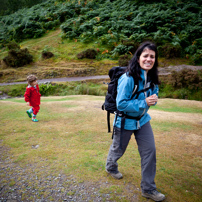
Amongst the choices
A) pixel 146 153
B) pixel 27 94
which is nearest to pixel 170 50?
pixel 27 94

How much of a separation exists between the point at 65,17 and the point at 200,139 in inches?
1235

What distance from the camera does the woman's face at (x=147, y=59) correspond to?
2.28 m

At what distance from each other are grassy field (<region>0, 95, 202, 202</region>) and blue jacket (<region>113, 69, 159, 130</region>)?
112 centimetres

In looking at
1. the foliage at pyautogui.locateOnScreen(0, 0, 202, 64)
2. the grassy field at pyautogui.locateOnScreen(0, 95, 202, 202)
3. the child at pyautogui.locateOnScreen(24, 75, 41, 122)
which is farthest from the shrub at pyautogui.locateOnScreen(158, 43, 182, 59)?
→ the child at pyautogui.locateOnScreen(24, 75, 41, 122)

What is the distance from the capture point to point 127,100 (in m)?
2.23

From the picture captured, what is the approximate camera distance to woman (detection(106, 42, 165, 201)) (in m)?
2.21

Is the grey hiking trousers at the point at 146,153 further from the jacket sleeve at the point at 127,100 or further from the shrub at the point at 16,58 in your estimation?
the shrub at the point at 16,58

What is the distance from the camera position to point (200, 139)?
442cm

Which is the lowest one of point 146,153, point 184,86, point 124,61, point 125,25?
point 184,86

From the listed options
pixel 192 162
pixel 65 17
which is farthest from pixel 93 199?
pixel 65 17

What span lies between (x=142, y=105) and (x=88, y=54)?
18317 mm

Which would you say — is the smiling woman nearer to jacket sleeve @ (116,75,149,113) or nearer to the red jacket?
jacket sleeve @ (116,75,149,113)

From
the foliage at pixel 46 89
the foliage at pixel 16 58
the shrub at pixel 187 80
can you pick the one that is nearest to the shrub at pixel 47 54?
the foliage at pixel 16 58

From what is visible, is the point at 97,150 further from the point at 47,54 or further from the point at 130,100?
the point at 47,54
